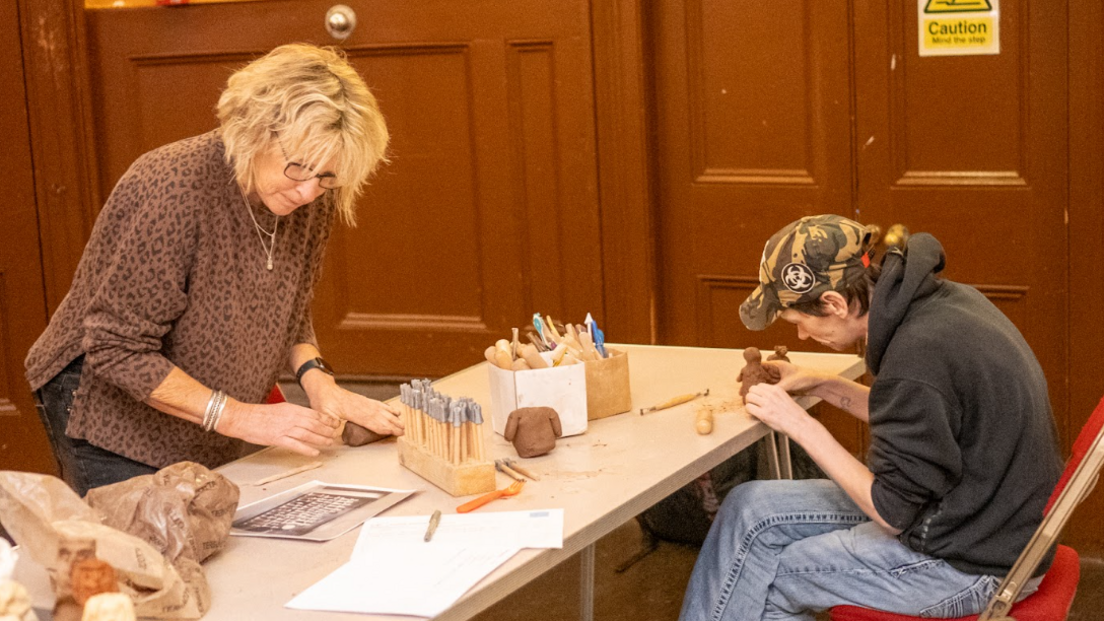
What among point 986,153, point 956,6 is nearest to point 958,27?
point 956,6

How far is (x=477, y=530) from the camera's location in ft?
6.88

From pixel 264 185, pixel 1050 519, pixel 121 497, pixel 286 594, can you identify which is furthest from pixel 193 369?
pixel 1050 519

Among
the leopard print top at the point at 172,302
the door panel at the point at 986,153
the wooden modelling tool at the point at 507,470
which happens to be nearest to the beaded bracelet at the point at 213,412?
the leopard print top at the point at 172,302


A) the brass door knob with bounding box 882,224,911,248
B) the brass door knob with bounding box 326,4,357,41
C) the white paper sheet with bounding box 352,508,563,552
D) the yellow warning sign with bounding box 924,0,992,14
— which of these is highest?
the brass door knob with bounding box 326,4,357,41

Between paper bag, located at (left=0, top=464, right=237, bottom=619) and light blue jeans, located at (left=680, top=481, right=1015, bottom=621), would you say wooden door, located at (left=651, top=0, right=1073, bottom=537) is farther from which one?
paper bag, located at (left=0, top=464, right=237, bottom=619)

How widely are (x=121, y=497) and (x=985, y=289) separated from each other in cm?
273

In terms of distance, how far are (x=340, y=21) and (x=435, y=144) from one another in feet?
1.74

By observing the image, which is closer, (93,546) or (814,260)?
(93,546)

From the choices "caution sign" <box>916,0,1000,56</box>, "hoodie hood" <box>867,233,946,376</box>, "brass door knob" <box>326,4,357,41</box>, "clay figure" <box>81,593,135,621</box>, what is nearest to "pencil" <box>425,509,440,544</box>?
"clay figure" <box>81,593,135,621</box>

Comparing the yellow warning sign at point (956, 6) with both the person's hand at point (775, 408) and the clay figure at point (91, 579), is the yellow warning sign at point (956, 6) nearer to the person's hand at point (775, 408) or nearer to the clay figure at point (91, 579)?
the person's hand at point (775, 408)

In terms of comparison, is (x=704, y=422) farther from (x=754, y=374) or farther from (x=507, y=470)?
(x=507, y=470)

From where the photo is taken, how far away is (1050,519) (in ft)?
6.82

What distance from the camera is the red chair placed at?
6.77 feet

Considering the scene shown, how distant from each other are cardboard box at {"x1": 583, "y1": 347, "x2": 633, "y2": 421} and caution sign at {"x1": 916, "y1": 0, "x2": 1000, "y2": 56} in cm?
166
